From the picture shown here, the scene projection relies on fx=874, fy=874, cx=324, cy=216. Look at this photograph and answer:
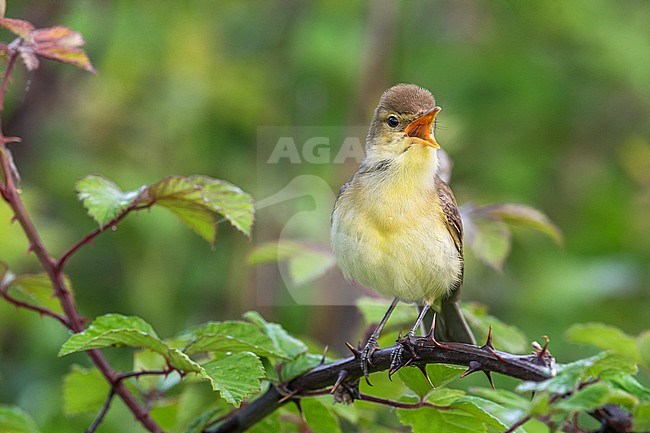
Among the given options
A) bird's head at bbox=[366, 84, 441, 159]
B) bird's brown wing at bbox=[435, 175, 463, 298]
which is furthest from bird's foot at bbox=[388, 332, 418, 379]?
bird's head at bbox=[366, 84, 441, 159]

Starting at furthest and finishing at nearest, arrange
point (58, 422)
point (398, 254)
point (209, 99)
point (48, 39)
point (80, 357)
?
point (209, 99), point (80, 357), point (58, 422), point (398, 254), point (48, 39)

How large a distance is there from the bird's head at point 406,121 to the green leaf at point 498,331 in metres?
0.58

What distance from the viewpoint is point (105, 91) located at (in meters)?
5.60

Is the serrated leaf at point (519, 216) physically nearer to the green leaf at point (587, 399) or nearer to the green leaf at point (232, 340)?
the green leaf at point (232, 340)

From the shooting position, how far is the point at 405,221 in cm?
281

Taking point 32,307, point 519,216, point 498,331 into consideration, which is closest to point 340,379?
point 498,331

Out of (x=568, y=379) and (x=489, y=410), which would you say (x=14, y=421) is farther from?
(x=568, y=379)

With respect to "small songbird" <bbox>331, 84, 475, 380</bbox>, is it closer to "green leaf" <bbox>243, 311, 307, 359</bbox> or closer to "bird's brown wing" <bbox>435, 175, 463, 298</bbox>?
"bird's brown wing" <bbox>435, 175, 463, 298</bbox>

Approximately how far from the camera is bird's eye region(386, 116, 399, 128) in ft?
10.1

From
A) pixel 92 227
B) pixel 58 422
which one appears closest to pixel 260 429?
pixel 58 422

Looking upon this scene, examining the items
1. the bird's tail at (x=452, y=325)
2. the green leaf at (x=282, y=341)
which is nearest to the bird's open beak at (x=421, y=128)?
the bird's tail at (x=452, y=325)

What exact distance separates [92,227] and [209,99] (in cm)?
118

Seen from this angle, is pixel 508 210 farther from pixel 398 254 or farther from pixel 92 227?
pixel 92 227

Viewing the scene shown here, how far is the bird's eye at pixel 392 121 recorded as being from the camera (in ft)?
10.1
